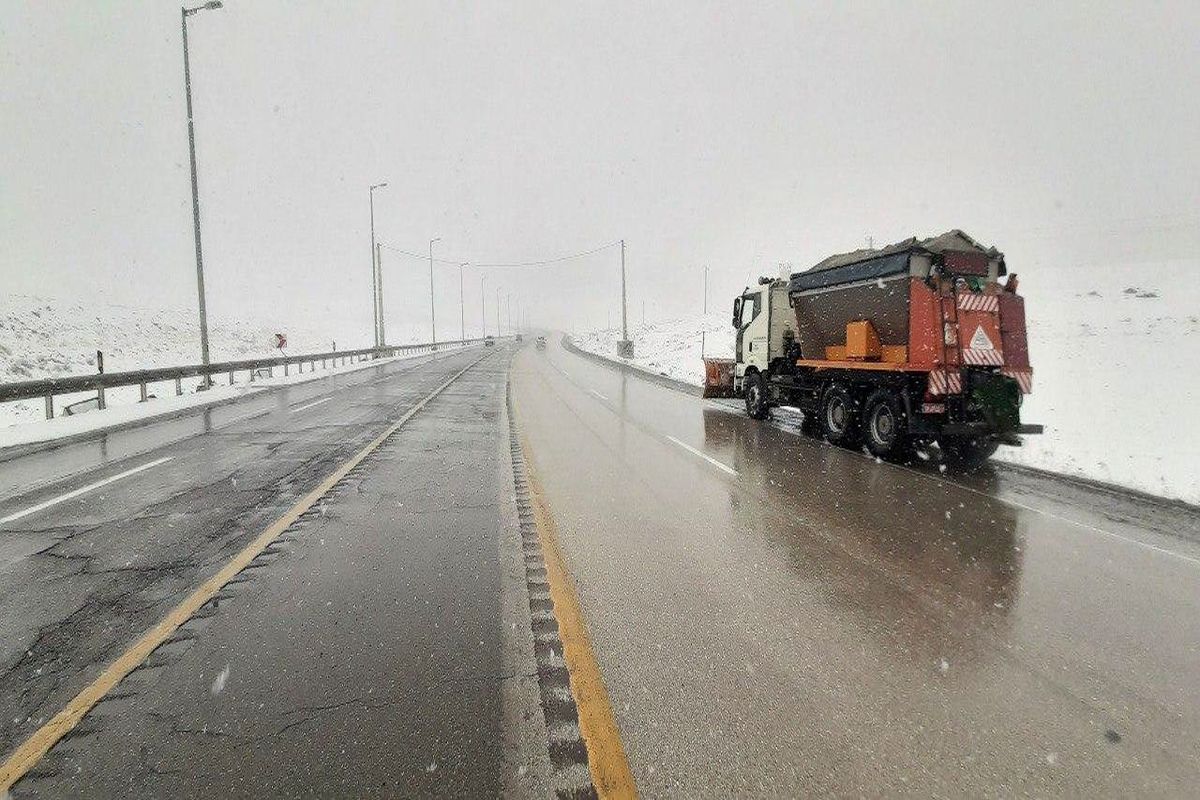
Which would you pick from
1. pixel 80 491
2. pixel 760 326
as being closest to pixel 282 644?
pixel 80 491

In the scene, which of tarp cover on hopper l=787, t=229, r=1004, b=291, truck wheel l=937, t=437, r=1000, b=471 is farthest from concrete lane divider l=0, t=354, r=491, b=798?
truck wheel l=937, t=437, r=1000, b=471

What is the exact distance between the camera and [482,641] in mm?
3422

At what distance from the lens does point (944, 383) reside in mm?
8766

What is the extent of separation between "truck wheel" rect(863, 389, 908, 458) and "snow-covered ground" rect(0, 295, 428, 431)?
47.7ft

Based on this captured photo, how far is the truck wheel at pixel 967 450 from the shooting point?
30.0 feet

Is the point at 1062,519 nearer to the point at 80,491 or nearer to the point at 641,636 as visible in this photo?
the point at 641,636

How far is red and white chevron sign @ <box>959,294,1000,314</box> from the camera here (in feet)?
29.1

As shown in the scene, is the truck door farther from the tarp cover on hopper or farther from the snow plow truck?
the snow plow truck

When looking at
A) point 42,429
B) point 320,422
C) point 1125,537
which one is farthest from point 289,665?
point 42,429

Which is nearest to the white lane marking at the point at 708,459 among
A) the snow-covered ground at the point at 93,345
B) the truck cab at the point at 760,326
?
the truck cab at the point at 760,326

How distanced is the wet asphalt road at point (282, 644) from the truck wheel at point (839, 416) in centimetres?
655

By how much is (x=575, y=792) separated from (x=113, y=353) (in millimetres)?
41136

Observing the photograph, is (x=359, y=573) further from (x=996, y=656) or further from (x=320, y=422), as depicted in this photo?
(x=320, y=422)

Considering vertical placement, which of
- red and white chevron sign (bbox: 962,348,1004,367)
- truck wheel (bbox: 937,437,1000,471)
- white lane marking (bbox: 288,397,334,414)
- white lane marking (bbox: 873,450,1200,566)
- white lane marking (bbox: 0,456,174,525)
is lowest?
white lane marking (bbox: 873,450,1200,566)
